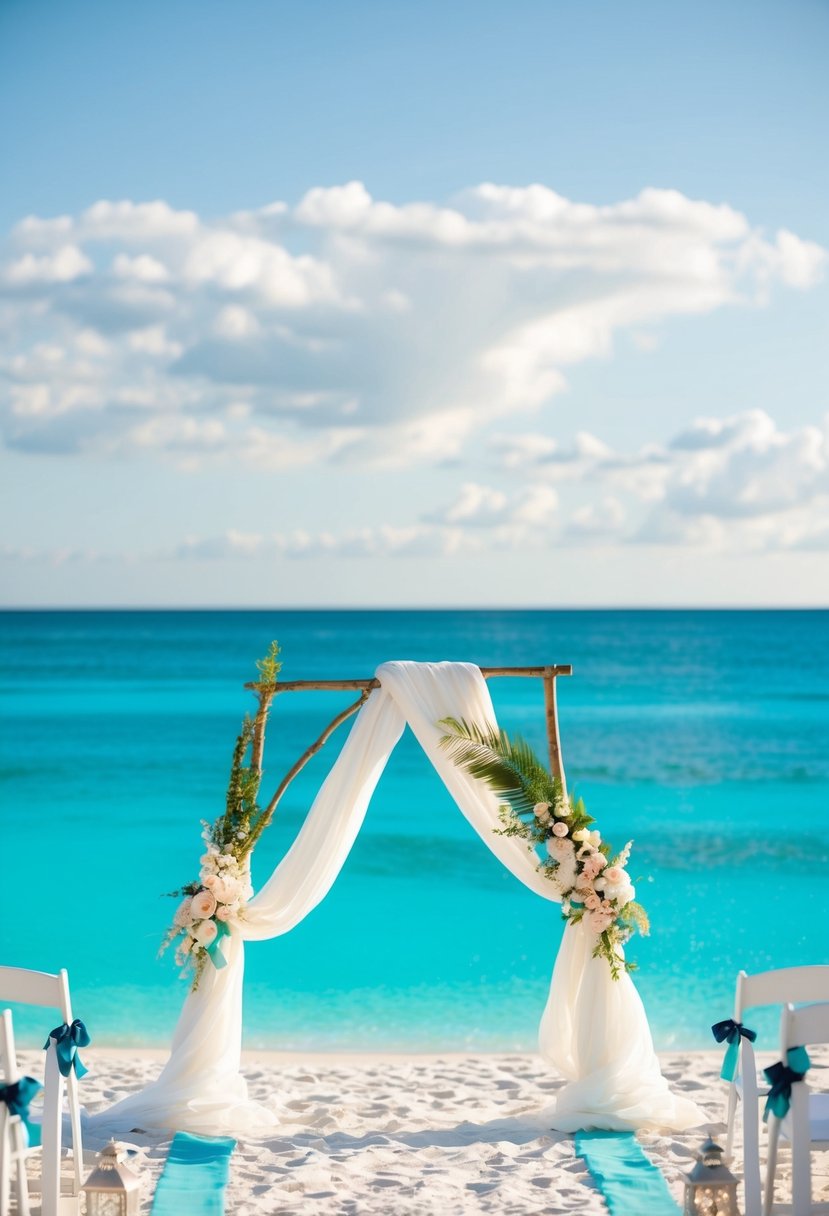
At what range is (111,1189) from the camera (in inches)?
156

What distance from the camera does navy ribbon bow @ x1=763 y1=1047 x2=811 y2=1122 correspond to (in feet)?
12.1

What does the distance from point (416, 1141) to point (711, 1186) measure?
157 cm

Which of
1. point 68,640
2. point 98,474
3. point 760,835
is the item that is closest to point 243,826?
point 760,835

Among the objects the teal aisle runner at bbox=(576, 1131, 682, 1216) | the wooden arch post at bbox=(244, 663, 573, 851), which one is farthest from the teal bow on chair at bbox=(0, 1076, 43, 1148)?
the teal aisle runner at bbox=(576, 1131, 682, 1216)

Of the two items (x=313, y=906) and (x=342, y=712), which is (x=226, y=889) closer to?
(x=313, y=906)

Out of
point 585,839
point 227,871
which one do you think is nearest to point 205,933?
point 227,871

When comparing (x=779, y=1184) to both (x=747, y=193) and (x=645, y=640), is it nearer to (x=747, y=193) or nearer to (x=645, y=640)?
(x=747, y=193)

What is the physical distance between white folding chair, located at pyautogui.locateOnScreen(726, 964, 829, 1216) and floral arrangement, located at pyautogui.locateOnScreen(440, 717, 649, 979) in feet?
3.01

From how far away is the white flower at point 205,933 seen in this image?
17.3 feet

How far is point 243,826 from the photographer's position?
551 cm

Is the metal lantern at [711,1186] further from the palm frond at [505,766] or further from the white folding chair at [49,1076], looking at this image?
the white folding chair at [49,1076]

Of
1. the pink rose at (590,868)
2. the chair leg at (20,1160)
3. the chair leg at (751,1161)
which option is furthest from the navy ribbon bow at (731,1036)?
the chair leg at (20,1160)

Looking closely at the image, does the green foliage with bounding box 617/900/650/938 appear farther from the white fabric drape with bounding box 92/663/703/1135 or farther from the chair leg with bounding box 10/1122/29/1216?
the chair leg with bounding box 10/1122/29/1216

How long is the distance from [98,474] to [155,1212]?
37864 mm
